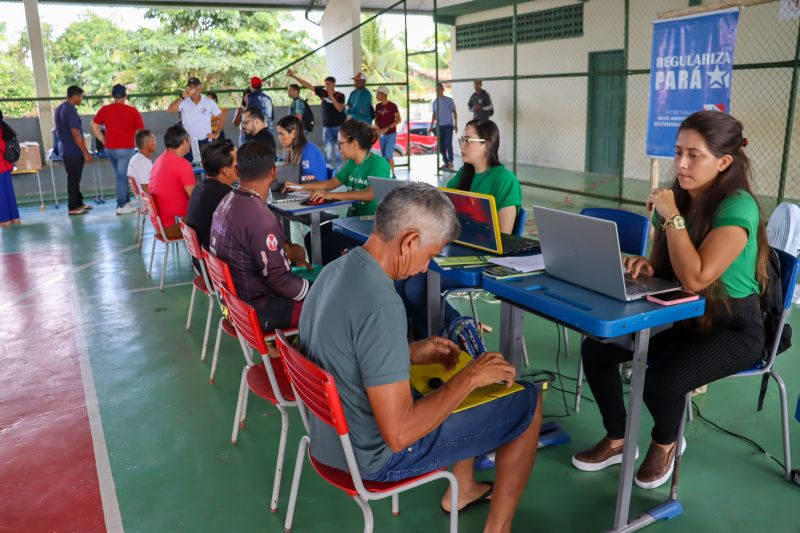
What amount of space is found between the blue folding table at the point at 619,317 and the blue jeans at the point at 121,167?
7992mm

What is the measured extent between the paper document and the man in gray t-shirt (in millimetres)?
563

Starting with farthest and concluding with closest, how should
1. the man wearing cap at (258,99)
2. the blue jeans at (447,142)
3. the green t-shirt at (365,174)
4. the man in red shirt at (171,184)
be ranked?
the blue jeans at (447,142)
the man wearing cap at (258,99)
the man in red shirt at (171,184)
the green t-shirt at (365,174)

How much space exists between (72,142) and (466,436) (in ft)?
28.6

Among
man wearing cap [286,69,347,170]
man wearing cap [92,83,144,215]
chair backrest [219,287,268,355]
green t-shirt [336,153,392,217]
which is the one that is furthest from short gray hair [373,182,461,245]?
man wearing cap [286,69,347,170]

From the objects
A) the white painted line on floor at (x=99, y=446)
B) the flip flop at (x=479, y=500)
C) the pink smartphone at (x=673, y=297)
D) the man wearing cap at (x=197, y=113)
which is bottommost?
the white painted line on floor at (x=99, y=446)

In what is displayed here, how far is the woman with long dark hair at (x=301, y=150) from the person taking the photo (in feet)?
17.6

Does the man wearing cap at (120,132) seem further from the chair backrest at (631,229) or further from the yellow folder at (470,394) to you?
the yellow folder at (470,394)

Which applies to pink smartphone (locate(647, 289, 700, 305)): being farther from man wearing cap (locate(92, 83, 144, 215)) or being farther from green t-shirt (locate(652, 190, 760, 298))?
man wearing cap (locate(92, 83, 144, 215))

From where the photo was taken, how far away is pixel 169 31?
72.5ft

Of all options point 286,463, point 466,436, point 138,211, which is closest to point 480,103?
point 138,211

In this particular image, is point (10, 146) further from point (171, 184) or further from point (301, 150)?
point (301, 150)

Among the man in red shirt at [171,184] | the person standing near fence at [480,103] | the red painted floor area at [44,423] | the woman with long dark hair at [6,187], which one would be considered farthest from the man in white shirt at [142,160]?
the person standing near fence at [480,103]

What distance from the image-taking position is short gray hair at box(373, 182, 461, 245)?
1.77 metres

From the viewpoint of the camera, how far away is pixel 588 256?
212 cm
